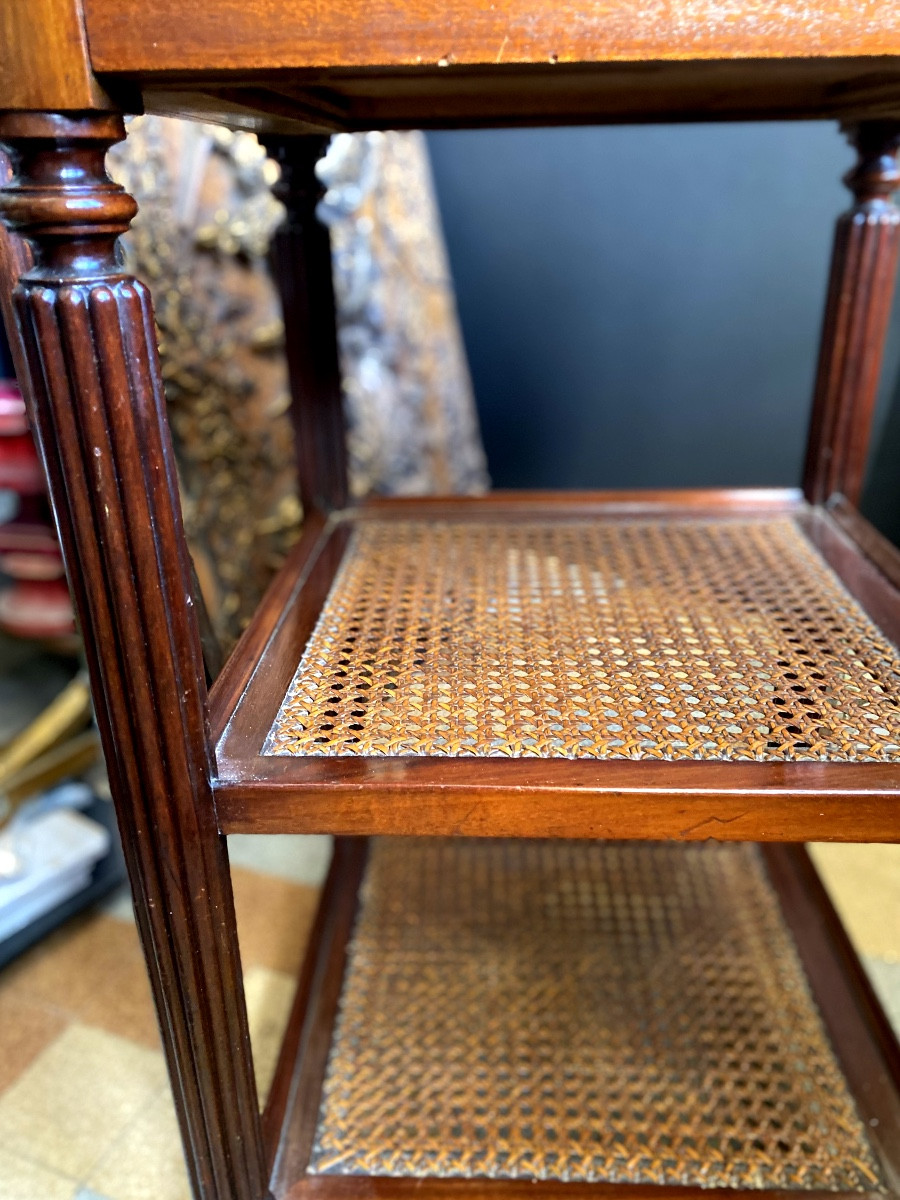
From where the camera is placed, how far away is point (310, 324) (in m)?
0.75

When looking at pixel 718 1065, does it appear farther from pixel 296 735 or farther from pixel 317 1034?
pixel 296 735

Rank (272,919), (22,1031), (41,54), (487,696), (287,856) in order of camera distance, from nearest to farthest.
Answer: (41,54), (487,696), (22,1031), (272,919), (287,856)

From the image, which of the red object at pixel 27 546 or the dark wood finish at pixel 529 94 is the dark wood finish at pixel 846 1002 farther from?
the red object at pixel 27 546

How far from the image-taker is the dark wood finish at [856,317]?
714 millimetres

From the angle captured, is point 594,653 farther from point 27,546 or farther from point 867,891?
point 27,546

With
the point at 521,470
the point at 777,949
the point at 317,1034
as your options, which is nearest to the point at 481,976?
the point at 317,1034

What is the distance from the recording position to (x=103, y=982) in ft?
2.92

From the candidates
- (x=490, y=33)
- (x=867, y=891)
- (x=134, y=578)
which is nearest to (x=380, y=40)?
(x=490, y=33)

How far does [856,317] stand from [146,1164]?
89cm

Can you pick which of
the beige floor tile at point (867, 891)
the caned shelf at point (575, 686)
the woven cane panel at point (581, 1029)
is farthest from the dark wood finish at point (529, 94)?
the beige floor tile at point (867, 891)

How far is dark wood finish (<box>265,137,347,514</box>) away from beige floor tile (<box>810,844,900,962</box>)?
679 millimetres

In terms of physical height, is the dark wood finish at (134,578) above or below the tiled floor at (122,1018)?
above

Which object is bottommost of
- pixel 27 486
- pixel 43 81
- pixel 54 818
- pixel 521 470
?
pixel 54 818

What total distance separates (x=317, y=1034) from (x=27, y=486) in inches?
28.2
